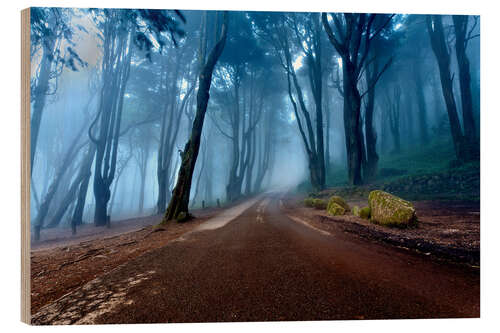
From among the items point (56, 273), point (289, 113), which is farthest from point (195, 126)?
point (289, 113)

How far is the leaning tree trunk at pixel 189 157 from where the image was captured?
6.38 metres

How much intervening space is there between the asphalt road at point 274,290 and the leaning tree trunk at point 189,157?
13.5ft

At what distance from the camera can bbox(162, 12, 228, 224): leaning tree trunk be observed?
20.9 feet

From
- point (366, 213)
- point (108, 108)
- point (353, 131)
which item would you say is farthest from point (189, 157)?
point (108, 108)

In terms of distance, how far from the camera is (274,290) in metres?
1.62

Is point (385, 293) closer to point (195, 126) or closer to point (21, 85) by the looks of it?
point (21, 85)

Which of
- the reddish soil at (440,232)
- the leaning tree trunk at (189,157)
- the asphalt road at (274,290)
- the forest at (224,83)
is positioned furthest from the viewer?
the leaning tree trunk at (189,157)

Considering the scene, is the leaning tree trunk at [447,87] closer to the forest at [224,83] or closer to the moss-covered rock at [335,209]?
the forest at [224,83]

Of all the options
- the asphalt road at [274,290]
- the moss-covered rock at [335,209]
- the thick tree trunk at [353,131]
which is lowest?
the moss-covered rock at [335,209]

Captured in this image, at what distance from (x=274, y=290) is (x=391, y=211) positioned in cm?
A: 290

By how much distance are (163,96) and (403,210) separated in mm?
17373

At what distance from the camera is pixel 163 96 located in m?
16.2

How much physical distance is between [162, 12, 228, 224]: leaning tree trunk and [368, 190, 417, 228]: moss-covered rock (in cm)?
515

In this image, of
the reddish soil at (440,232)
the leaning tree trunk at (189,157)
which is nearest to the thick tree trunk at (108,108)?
the leaning tree trunk at (189,157)
